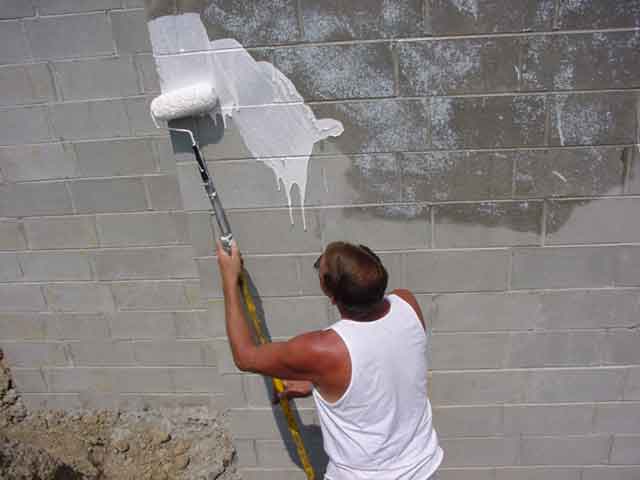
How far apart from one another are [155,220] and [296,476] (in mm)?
1602

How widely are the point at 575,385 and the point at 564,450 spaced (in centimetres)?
40

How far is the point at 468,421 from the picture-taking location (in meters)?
2.84

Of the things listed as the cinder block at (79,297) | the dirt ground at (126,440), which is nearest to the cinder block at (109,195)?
the cinder block at (79,297)

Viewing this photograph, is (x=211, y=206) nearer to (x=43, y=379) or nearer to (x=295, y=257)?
(x=295, y=257)

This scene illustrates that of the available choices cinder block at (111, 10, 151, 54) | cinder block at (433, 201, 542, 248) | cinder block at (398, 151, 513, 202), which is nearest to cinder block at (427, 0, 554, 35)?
cinder block at (398, 151, 513, 202)

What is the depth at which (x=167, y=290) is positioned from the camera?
343 centimetres

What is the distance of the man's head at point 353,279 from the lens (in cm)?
175

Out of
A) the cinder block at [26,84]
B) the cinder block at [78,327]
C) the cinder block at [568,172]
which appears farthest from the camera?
the cinder block at [78,327]

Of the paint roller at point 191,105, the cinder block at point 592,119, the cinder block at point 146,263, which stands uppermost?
the paint roller at point 191,105

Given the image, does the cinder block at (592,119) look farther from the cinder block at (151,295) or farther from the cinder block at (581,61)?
the cinder block at (151,295)

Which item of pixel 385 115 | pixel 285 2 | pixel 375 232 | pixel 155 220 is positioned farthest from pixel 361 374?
pixel 155 220

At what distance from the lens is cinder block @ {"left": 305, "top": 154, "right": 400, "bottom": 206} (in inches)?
92.4

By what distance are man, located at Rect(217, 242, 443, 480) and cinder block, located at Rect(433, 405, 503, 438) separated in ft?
2.61

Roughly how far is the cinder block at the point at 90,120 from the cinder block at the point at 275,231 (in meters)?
1.07
